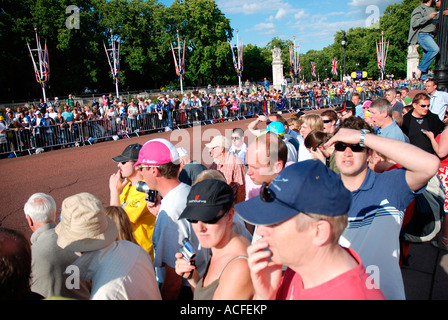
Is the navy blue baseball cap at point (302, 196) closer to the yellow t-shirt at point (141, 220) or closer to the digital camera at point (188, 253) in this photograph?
the digital camera at point (188, 253)

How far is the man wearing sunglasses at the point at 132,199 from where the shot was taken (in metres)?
3.26

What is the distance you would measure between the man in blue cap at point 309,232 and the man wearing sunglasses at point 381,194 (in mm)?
651

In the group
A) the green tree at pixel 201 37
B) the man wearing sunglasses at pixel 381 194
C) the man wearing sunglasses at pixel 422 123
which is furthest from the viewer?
the green tree at pixel 201 37

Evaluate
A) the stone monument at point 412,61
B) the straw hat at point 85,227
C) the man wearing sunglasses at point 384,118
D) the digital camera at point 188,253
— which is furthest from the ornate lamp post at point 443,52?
the stone monument at point 412,61

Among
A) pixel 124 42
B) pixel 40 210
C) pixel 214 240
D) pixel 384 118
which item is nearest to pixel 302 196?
pixel 214 240

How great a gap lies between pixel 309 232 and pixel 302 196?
17cm

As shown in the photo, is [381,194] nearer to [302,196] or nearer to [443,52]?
[302,196]

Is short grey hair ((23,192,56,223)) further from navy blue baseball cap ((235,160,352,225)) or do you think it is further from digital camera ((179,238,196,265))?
navy blue baseball cap ((235,160,352,225))

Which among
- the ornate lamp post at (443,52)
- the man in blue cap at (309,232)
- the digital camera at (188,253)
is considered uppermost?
the ornate lamp post at (443,52)

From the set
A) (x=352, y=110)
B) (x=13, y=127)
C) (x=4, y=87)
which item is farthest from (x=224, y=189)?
(x=4, y=87)

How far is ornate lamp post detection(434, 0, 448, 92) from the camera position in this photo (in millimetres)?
4980

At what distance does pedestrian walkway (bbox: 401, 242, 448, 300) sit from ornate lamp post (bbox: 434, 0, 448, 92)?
2.71 m

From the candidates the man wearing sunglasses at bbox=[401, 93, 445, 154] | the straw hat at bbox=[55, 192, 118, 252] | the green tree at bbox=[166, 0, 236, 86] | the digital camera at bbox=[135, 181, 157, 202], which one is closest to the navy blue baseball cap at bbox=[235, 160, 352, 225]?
A: the straw hat at bbox=[55, 192, 118, 252]

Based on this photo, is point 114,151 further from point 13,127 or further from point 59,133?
point 13,127
